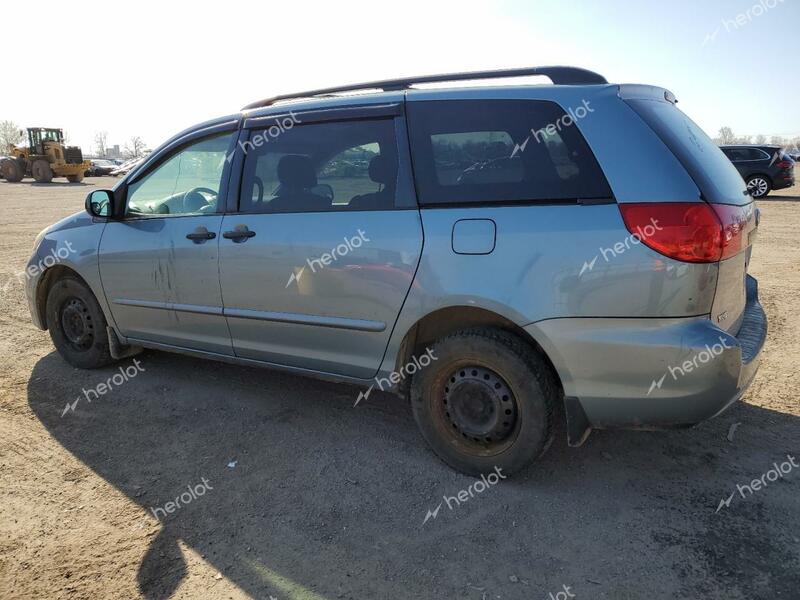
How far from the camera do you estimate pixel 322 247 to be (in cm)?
308

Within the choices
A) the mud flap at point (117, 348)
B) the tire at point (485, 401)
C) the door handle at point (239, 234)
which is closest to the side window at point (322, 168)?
the door handle at point (239, 234)

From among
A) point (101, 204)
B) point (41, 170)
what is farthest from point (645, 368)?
point (41, 170)

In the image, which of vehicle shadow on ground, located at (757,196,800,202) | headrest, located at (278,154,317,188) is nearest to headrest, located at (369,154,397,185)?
headrest, located at (278,154,317,188)

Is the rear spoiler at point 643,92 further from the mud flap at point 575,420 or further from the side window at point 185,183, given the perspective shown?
the side window at point 185,183

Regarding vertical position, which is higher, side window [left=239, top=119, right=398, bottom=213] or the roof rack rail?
the roof rack rail

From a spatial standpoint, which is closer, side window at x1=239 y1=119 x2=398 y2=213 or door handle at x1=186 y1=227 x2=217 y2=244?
side window at x1=239 y1=119 x2=398 y2=213

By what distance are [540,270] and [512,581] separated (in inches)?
50.3

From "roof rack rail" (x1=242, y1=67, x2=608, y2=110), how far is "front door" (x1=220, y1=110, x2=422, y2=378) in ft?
1.06

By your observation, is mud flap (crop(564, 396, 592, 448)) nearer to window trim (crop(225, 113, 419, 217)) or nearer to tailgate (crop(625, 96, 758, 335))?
tailgate (crop(625, 96, 758, 335))

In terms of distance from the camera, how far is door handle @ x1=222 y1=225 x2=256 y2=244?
3.33 meters

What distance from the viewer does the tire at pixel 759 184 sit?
56.9ft

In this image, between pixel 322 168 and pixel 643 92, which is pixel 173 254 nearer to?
pixel 322 168

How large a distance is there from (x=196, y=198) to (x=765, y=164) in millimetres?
18430

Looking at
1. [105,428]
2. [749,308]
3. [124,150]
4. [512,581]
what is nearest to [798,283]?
[749,308]
